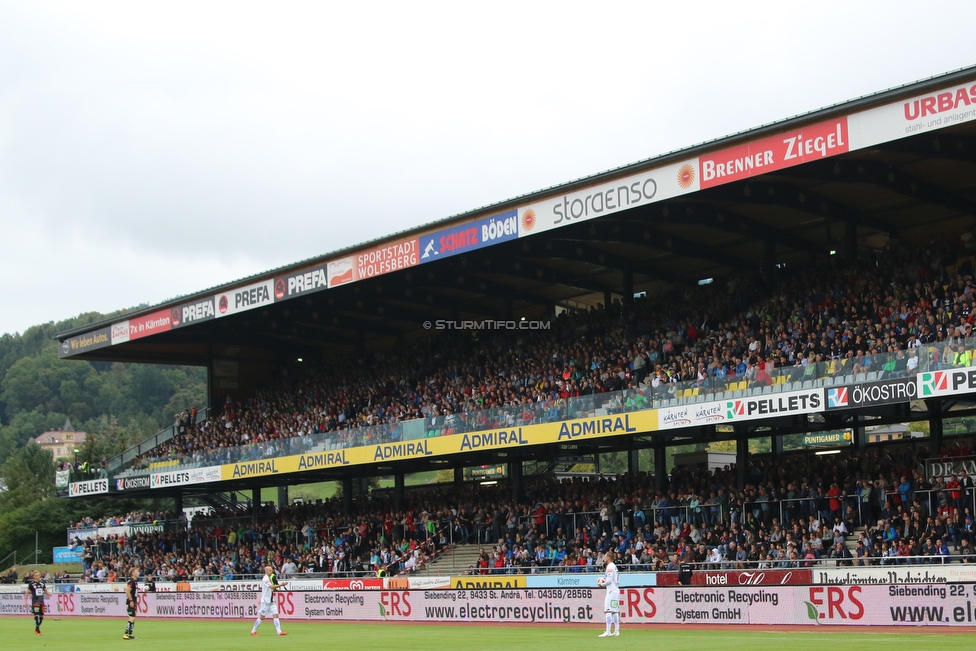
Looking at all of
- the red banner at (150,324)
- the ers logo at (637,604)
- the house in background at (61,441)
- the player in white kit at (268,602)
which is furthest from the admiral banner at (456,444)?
the house in background at (61,441)

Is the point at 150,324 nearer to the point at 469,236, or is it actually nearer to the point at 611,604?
the point at 469,236

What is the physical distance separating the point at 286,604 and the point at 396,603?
5.12 metres

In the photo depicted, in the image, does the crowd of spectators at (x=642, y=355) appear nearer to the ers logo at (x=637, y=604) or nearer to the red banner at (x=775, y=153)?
the red banner at (x=775, y=153)

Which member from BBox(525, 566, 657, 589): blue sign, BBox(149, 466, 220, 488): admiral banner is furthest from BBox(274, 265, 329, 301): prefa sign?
BBox(525, 566, 657, 589): blue sign

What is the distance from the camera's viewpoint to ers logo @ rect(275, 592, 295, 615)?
35938 mm

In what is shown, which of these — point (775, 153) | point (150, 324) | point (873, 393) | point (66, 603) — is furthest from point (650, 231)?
point (66, 603)

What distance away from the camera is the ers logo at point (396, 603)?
3231 centimetres

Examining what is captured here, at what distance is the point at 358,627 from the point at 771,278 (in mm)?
16421

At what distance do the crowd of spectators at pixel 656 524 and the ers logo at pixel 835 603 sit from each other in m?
3.63

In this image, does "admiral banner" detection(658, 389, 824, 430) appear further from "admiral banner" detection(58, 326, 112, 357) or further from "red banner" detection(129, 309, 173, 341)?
"admiral banner" detection(58, 326, 112, 357)

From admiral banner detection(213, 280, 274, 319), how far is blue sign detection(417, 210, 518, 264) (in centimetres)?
870

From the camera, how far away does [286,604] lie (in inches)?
1422

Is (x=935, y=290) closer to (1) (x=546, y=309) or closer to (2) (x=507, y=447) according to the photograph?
(2) (x=507, y=447)

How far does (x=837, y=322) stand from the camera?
31234 mm
